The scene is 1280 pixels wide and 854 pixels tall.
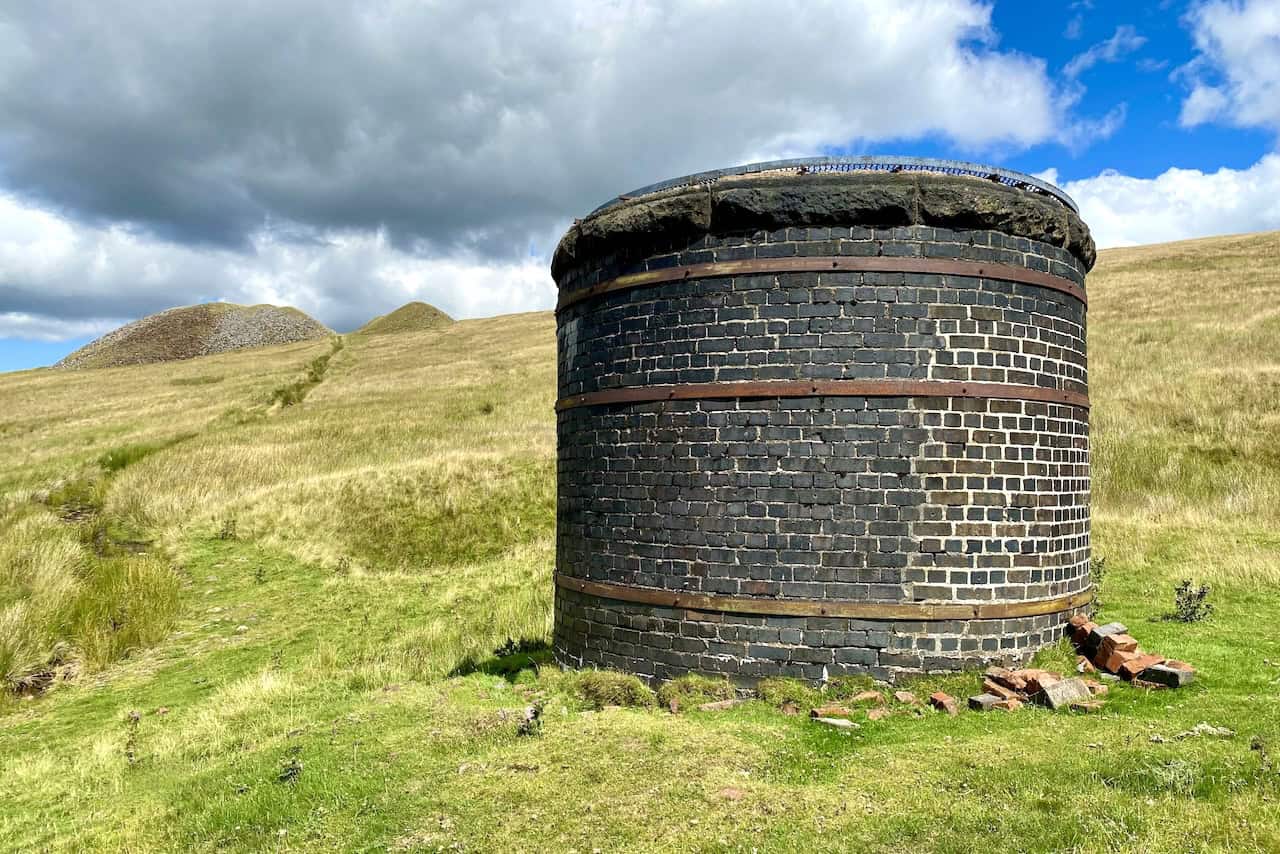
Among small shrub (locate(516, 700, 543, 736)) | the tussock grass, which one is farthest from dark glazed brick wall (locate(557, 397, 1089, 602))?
the tussock grass

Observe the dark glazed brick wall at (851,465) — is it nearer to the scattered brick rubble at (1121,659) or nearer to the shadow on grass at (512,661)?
the scattered brick rubble at (1121,659)

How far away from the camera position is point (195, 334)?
8475cm

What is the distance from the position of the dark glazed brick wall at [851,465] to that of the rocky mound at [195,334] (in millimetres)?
76728

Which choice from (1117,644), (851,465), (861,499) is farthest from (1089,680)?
(851,465)

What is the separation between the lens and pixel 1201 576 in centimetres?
1410

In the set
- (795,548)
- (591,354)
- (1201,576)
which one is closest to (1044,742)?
(795,548)

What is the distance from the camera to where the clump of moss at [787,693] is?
8633 mm

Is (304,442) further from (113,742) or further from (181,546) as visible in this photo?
(113,742)

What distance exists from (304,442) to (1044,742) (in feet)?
93.0

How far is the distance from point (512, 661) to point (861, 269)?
7791 millimetres

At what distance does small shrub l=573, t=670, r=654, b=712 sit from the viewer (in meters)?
9.30

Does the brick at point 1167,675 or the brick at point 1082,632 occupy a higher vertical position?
the brick at point 1082,632

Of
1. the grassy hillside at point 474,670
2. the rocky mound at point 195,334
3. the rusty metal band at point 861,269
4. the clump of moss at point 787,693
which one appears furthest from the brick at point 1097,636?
the rocky mound at point 195,334

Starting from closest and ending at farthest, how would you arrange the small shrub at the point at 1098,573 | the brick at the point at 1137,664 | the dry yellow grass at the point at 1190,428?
the brick at the point at 1137,664, the small shrub at the point at 1098,573, the dry yellow grass at the point at 1190,428
